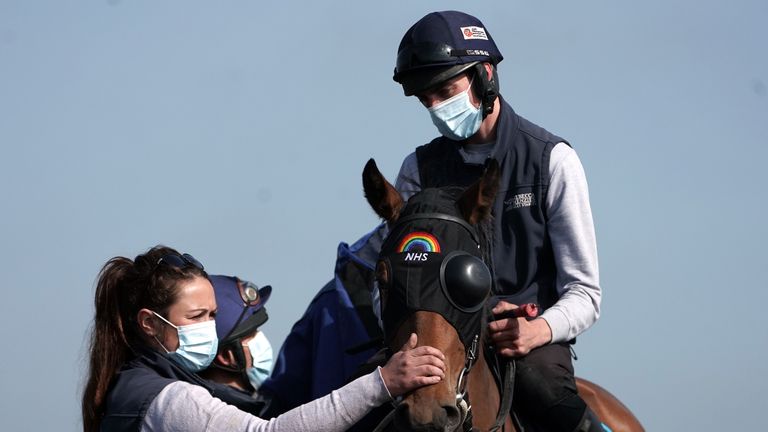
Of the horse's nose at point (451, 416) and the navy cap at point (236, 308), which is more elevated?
the navy cap at point (236, 308)

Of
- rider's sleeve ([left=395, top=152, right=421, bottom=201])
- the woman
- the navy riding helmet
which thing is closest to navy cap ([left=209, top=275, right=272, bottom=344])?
the woman

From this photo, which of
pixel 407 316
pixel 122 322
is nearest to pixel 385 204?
pixel 407 316

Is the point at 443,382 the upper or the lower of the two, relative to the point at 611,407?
upper

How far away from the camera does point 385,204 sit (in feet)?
18.3

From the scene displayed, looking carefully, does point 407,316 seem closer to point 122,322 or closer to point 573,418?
point 573,418

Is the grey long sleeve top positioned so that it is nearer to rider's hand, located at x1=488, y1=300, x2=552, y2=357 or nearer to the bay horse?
rider's hand, located at x1=488, y1=300, x2=552, y2=357

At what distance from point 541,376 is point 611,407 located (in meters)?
1.94

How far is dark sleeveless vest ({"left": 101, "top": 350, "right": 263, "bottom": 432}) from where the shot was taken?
5.45 metres

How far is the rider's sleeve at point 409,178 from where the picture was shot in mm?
6652

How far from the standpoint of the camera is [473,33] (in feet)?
21.1

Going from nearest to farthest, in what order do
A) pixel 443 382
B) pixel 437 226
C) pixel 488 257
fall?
1. pixel 443 382
2. pixel 437 226
3. pixel 488 257

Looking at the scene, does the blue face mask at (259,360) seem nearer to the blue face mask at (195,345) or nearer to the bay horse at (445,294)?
the blue face mask at (195,345)

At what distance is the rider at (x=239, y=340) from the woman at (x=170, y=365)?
2.21ft

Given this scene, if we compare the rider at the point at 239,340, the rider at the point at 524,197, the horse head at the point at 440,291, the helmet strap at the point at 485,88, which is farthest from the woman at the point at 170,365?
the helmet strap at the point at 485,88
